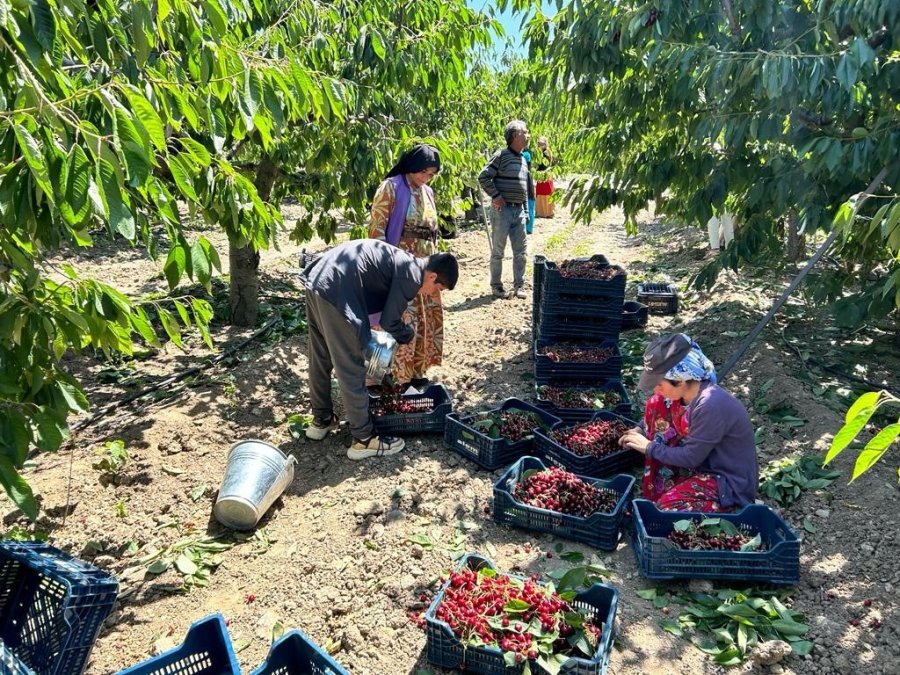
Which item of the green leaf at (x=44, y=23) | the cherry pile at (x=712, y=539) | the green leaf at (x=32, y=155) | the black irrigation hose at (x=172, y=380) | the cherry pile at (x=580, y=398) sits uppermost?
the green leaf at (x=44, y=23)

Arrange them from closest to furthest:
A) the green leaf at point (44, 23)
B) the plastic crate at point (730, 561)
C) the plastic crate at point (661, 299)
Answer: the green leaf at point (44, 23), the plastic crate at point (730, 561), the plastic crate at point (661, 299)

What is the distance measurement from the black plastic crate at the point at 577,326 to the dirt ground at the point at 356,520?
469 mm

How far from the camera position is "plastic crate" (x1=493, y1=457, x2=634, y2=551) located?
348 centimetres

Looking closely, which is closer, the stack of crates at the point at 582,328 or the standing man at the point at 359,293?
the standing man at the point at 359,293

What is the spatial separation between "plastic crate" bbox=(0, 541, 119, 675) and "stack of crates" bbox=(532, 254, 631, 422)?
131 inches

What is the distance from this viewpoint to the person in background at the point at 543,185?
13.8 meters

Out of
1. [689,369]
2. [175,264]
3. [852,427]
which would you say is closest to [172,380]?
[175,264]

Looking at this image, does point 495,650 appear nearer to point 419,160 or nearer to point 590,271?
point 419,160

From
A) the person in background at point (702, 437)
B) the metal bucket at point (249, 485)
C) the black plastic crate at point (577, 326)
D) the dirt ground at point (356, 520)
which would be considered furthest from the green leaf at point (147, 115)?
the black plastic crate at point (577, 326)

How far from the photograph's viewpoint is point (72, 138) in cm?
192

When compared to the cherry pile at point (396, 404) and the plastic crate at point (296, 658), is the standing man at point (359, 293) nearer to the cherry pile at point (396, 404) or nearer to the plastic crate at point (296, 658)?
the cherry pile at point (396, 404)

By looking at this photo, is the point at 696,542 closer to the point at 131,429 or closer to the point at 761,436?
the point at 761,436

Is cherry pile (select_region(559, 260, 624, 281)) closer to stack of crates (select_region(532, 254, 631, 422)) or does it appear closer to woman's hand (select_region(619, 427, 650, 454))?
stack of crates (select_region(532, 254, 631, 422))

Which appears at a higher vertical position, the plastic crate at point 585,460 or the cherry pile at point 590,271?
the cherry pile at point 590,271
